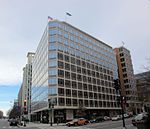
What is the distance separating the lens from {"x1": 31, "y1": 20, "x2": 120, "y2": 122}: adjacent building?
69.4 meters

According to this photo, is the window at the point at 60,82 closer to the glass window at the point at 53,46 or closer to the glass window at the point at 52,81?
the glass window at the point at 52,81

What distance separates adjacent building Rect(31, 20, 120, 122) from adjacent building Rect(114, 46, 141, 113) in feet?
56.8

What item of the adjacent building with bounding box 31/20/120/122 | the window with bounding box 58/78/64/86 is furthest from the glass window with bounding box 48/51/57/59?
the window with bounding box 58/78/64/86

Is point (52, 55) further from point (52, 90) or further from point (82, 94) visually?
point (82, 94)

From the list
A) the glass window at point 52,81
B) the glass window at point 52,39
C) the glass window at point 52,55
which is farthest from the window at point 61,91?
the glass window at point 52,39

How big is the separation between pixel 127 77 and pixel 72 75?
5174 cm

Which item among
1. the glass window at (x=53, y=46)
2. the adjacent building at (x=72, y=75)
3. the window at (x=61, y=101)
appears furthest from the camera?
the glass window at (x=53, y=46)

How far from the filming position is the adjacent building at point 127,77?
114387mm

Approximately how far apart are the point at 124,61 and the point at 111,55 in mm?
14407

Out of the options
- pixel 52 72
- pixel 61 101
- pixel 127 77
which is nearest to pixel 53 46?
pixel 52 72

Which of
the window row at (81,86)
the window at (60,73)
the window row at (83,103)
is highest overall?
the window at (60,73)

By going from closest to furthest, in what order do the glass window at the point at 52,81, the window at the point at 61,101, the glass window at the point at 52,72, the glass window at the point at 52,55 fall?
the window at the point at 61,101, the glass window at the point at 52,81, the glass window at the point at 52,72, the glass window at the point at 52,55

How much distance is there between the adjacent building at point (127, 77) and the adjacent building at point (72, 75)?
1731 centimetres

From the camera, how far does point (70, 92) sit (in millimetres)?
72250
